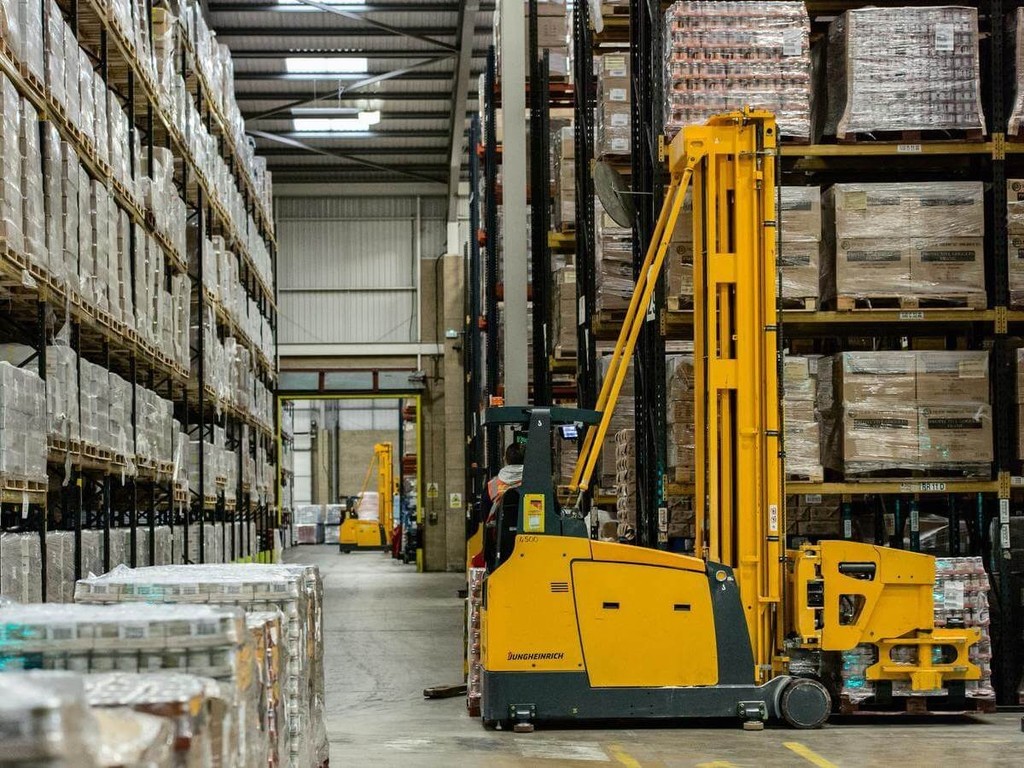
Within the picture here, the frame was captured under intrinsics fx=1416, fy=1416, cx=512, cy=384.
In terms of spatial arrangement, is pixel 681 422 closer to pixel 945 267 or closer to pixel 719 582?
pixel 719 582

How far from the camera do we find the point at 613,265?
9992 millimetres

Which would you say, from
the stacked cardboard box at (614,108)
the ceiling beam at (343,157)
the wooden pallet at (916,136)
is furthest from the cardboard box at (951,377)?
the ceiling beam at (343,157)

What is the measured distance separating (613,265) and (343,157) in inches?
698

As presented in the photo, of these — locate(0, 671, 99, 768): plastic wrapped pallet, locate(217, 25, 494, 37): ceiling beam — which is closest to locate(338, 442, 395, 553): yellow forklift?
locate(217, 25, 494, 37): ceiling beam

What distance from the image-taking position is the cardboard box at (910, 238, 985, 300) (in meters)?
8.43

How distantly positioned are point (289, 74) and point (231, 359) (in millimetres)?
9341

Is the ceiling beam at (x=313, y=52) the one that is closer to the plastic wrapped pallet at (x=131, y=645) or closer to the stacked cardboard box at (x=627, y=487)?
the stacked cardboard box at (x=627, y=487)

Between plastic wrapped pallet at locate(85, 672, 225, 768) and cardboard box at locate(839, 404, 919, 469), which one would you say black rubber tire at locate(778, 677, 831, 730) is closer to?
cardboard box at locate(839, 404, 919, 469)

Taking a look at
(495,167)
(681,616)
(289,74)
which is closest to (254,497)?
(495,167)

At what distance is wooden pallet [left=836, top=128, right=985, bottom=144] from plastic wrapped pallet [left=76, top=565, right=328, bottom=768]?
5.04 metres

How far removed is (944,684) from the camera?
795 centimetres

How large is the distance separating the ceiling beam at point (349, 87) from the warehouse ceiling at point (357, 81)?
0.10ft

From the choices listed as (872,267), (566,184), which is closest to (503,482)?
(872,267)

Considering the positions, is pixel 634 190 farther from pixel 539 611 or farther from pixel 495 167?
pixel 495 167
